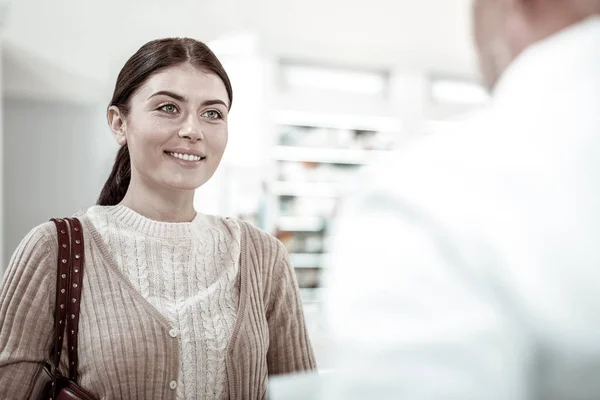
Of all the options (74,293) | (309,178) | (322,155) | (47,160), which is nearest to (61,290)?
(74,293)

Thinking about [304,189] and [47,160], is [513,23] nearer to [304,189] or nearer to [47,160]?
[47,160]

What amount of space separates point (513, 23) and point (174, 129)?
102 cm

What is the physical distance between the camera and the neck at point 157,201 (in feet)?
4.96

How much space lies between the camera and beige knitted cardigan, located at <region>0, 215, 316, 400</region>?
4.25ft

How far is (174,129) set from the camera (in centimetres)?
144

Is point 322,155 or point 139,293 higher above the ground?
point 322,155

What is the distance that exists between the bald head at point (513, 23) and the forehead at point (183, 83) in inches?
39.4

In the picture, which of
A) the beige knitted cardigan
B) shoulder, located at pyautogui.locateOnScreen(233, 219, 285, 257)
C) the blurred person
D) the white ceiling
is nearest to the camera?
the blurred person

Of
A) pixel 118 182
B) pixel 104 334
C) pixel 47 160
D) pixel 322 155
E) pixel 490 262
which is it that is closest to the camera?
pixel 490 262

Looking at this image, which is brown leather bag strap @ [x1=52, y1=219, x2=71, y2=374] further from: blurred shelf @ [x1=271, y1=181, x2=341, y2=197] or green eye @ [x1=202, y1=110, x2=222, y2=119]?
blurred shelf @ [x1=271, y1=181, x2=341, y2=197]

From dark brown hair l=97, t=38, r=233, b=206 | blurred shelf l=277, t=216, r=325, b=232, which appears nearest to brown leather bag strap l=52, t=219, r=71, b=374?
dark brown hair l=97, t=38, r=233, b=206

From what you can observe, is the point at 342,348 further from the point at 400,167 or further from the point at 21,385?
the point at 21,385

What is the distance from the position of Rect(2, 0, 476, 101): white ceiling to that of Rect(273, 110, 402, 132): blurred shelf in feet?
1.72

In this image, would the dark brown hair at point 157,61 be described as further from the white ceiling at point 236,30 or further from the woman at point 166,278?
the white ceiling at point 236,30
